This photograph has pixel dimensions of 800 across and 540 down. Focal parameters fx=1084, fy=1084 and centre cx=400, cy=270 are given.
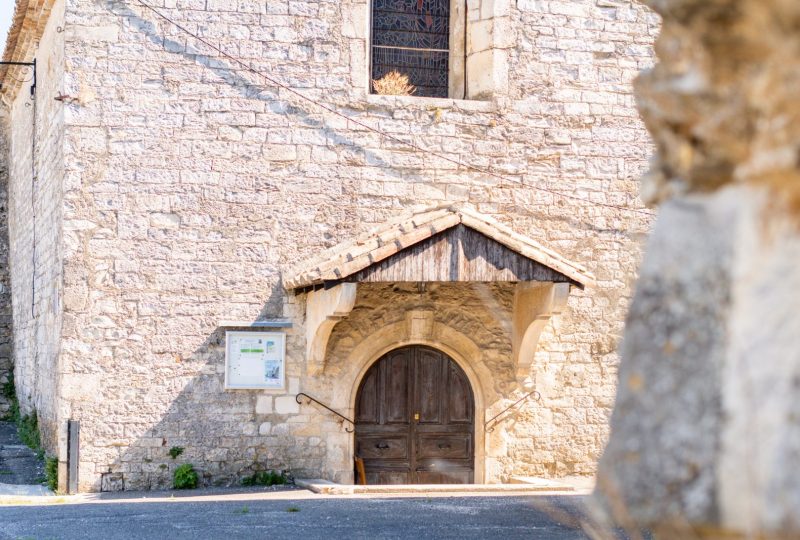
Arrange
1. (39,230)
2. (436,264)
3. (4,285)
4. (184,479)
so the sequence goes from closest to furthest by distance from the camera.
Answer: (436,264) < (184,479) < (39,230) < (4,285)

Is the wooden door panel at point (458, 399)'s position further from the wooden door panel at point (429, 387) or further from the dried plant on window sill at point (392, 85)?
the dried plant on window sill at point (392, 85)

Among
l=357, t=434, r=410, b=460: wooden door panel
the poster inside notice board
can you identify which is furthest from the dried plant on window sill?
l=357, t=434, r=410, b=460: wooden door panel

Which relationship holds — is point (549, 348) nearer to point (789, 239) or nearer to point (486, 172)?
point (486, 172)

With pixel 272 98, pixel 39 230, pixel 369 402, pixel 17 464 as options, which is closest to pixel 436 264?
pixel 369 402

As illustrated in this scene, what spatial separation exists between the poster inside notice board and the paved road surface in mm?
1153

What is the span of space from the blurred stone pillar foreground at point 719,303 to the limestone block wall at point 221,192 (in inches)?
315

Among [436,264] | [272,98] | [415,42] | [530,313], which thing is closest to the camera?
[436,264]

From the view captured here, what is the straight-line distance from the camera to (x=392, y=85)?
10.4 m

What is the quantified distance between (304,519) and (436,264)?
2426 millimetres

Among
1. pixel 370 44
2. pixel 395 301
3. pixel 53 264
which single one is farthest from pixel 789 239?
pixel 53 264

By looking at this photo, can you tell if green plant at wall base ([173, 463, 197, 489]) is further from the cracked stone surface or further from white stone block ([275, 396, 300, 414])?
the cracked stone surface

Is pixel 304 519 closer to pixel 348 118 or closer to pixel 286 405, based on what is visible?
pixel 286 405

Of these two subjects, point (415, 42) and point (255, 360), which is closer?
point (255, 360)

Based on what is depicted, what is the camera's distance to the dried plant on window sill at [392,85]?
10.3 metres
